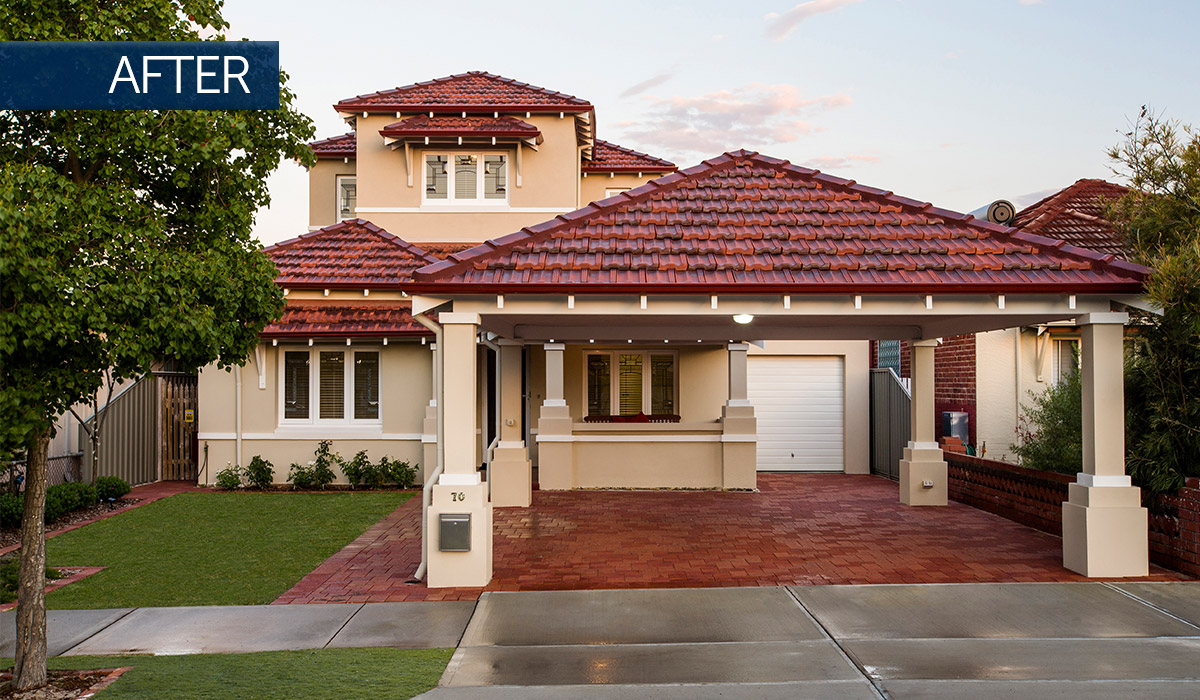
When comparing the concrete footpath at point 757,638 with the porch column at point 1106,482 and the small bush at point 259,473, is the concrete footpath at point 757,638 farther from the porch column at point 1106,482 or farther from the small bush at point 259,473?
the small bush at point 259,473

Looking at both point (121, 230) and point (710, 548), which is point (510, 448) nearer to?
point (710, 548)

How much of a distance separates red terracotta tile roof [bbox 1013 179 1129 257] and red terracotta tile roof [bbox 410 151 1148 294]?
5996 mm

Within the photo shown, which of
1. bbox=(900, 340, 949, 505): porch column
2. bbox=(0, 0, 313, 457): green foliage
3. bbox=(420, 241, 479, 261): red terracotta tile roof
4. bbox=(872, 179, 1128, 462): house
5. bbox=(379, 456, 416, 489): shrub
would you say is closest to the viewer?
bbox=(0, 0, 313, 457): green foliage

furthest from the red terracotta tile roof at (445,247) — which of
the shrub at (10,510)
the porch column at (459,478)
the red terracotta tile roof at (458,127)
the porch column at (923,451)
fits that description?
the porch column at (459,478)

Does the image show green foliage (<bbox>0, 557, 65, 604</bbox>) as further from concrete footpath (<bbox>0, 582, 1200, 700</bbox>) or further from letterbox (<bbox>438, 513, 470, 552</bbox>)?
letterbox (<bbox>438, 513, 470, 552</bbox>)

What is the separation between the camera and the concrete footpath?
573cm

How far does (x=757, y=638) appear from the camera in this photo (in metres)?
6.80

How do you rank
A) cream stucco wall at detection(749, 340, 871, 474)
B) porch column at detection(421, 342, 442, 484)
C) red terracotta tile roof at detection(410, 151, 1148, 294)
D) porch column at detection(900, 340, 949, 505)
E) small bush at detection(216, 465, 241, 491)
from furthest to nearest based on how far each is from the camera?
1. cream stucco wall at detection(749, 340, 871, 474)
2. small bush at detection(216, 465, 241, 491)
3. porch column at detection(421, 342, 442, 484)
4. porch column at detection(900, 340, 949, 505)
5. red terracotta tile roof at detection(410, 151, 1148, 294)

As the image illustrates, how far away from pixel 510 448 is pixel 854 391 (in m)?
7.88

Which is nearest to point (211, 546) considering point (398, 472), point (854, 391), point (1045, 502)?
point (398, 472)

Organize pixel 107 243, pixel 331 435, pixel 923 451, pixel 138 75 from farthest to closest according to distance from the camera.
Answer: pixel 331 435, pixel 923 451, pixel 107 243, pixel 138 75

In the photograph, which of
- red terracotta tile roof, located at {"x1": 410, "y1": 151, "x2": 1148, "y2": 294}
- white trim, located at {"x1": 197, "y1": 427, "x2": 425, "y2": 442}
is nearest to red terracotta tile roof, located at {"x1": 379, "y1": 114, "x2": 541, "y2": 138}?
white trim, located at {"x1": 197, "y1": 427, "x2": 425, "y2": 442}

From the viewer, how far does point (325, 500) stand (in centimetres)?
1455

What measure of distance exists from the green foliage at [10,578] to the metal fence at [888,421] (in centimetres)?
1335
